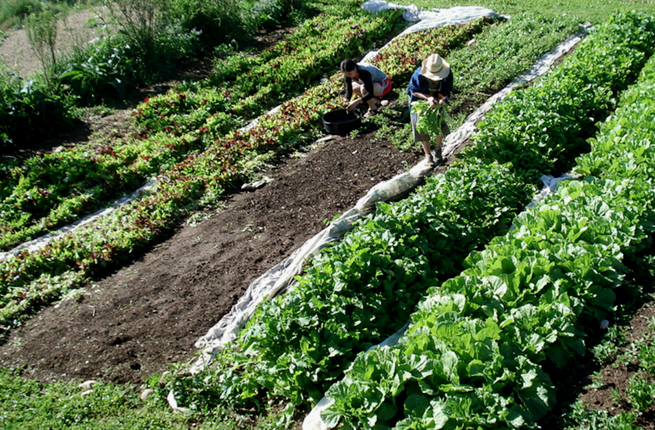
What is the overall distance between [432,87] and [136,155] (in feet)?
16.8

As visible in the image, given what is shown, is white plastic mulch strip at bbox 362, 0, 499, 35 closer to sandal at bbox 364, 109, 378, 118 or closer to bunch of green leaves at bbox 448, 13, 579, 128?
bunch of green leaves at bbox 448, 13, 579, 128

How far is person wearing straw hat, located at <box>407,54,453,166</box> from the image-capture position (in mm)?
6133

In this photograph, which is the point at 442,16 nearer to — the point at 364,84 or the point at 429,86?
the point at 364,84

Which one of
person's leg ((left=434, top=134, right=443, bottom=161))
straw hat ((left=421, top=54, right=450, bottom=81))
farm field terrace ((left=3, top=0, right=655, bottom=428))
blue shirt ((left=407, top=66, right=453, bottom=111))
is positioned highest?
straw hat ((left=421, top=54, right=450, bottom=81))

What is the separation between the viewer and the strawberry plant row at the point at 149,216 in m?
5.68

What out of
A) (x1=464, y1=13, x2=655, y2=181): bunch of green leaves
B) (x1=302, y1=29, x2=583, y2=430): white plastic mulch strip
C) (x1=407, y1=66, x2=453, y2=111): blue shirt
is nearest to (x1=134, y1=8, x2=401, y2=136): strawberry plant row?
(x1=407, y1=66, x2=453, y2=111): blue shirt

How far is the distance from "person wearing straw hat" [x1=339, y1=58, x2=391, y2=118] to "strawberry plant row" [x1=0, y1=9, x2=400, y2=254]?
2.25 m

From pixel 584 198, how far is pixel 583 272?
1144 millimetres

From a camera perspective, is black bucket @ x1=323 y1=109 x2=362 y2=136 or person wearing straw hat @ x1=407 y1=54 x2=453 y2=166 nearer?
person wearing straw hat @ x1=407 y1=54 x2=453 y2=166

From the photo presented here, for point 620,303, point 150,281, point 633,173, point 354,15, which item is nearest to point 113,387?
point 150,281

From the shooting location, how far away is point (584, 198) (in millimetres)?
4520

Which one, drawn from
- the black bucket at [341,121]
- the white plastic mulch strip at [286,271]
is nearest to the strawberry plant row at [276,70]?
the black bucket at [341,121]

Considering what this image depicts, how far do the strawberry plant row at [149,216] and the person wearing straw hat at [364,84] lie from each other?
0.49 m

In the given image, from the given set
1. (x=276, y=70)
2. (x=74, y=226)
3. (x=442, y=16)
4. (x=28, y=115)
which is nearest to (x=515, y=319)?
(x=74, y=226)
